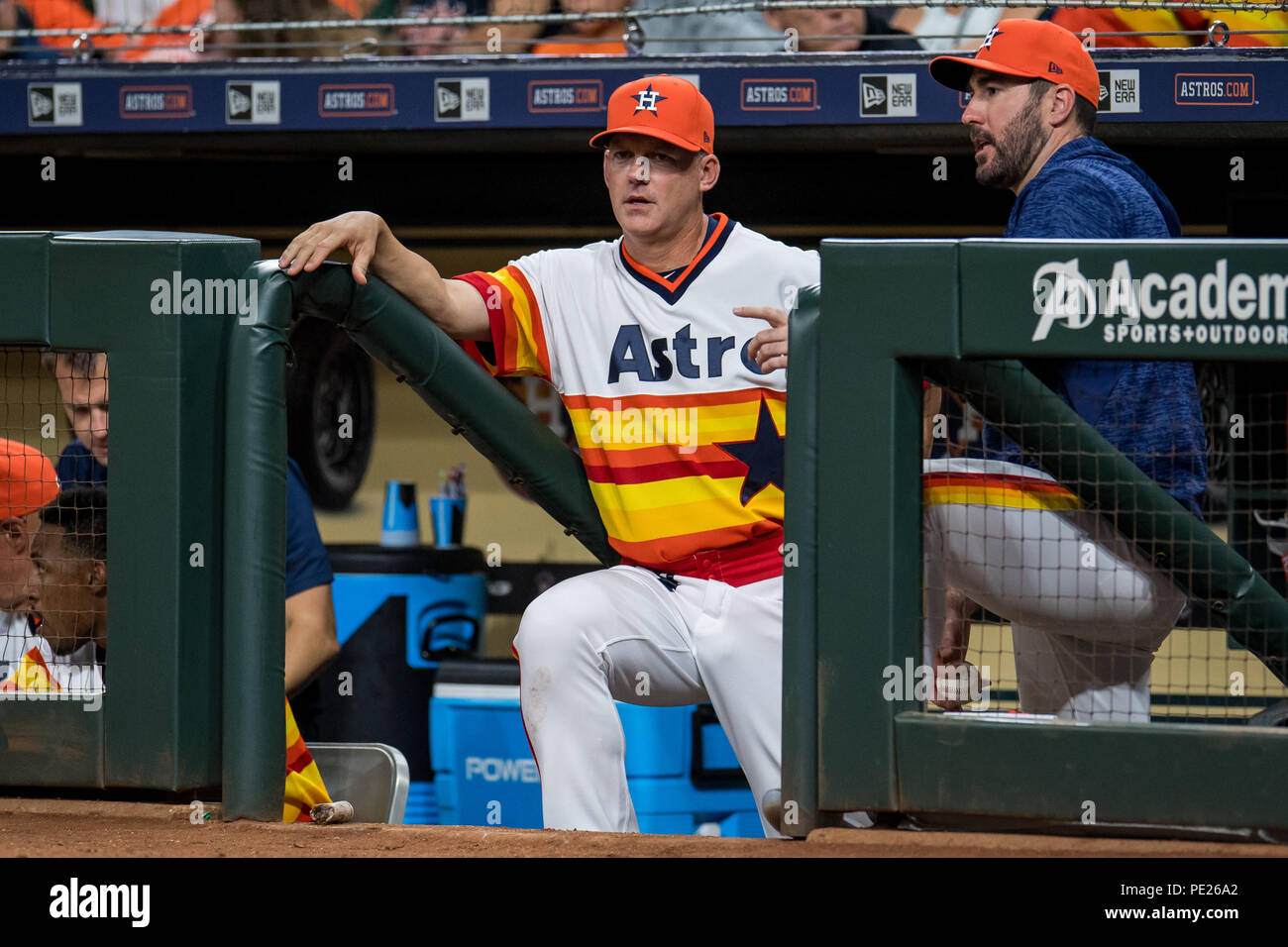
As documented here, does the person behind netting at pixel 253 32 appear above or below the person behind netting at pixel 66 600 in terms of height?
above

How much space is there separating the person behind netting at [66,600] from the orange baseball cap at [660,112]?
4.04 feet

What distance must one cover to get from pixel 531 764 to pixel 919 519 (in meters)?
3.07

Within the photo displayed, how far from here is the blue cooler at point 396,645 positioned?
522 cm

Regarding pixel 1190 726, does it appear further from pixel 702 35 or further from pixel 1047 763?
pixel 702 35

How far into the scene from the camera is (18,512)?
2654 millimetres

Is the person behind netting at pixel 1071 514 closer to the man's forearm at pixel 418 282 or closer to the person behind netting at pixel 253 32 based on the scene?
the man's forearm at pixel 418 282

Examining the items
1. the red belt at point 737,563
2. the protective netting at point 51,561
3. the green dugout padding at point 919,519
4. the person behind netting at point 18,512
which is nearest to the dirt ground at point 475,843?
the green dugout padding at point 919,519

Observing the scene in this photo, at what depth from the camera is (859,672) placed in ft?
6.73

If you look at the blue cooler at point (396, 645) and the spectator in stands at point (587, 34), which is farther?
the blue cooler at point (396, 645)

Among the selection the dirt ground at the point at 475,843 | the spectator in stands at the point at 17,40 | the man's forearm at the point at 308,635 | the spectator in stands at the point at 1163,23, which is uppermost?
the spectator in stands at the point at 17,40

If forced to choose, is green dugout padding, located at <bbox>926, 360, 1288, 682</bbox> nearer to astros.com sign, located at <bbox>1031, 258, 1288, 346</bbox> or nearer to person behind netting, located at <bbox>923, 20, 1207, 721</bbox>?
person behind netting, located at <bbox>923, 20, 1207, 721</bbox>

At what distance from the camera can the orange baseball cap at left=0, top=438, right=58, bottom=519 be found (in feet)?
8.67

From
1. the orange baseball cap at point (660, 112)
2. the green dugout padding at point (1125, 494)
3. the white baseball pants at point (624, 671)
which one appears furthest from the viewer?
the orange baseball cap at point (660, 112)
